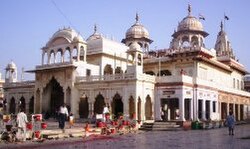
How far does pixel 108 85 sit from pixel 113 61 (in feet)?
22.1

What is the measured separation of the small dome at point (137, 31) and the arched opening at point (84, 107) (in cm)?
1557

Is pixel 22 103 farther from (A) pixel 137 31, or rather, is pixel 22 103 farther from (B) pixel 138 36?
(A) pixel 137 31

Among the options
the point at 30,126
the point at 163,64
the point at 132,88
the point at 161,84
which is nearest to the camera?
the point at 30,126

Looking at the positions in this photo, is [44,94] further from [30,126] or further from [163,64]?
[30,126]

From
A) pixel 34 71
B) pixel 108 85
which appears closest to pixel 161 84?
pixel 108 85

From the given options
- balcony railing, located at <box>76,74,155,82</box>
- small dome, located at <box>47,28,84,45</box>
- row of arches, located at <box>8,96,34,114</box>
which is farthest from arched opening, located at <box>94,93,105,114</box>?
row of arches, located at <box>8,96,34,114</box>

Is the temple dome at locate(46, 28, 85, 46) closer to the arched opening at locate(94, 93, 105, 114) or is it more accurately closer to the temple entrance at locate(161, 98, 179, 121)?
the arched opening at locate(94, 93, 105, 114)

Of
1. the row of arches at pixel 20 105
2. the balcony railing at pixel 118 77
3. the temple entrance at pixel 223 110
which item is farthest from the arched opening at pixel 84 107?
the temple entrance at pixel 223 110

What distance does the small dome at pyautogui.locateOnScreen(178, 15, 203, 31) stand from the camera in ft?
133

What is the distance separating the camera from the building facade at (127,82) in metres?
27.9

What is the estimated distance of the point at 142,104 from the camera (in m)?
27.5

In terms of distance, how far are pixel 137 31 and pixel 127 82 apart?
19136 millimetres

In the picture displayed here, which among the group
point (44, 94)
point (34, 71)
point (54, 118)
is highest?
point (34, 71)

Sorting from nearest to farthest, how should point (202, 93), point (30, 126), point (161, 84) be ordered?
point (30, 126) < point (161, 84) < point (202, 93)
